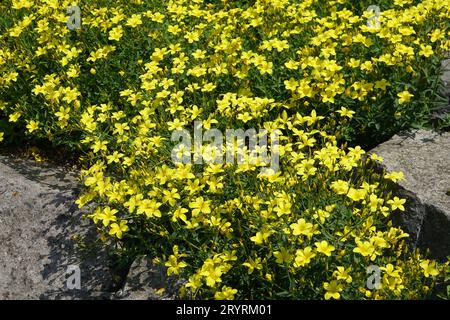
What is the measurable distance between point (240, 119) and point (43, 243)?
1.94 m

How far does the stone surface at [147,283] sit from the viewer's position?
440 cm

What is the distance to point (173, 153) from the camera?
16.2 feet

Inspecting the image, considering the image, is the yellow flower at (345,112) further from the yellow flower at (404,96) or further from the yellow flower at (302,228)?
the yellow flower at (302,228)

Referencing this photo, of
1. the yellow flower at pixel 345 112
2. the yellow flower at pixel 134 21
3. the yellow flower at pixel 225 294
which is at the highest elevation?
the yellow flower at pixel 134 21

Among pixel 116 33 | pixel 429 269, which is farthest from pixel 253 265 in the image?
pixel 116 33

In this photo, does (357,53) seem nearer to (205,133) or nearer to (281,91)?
(281,91)

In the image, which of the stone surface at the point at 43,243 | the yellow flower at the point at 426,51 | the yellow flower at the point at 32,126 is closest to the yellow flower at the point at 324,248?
the stone surface at the point at 43,243

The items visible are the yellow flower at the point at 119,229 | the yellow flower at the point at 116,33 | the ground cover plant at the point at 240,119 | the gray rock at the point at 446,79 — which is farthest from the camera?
the yellow flower at the point at 116,33

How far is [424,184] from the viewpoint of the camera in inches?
186

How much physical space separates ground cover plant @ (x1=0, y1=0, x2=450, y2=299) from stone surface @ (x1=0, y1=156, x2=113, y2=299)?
0.26 m

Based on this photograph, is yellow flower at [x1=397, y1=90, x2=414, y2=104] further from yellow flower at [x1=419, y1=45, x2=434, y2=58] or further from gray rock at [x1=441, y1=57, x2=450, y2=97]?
gray rock at [x1=441, y1=57, x2=450, y2=97]

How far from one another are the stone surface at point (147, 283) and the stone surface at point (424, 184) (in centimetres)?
181

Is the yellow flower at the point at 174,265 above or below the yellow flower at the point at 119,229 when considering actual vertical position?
below
